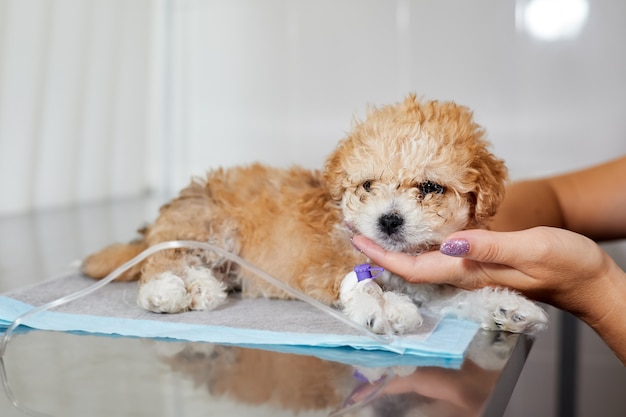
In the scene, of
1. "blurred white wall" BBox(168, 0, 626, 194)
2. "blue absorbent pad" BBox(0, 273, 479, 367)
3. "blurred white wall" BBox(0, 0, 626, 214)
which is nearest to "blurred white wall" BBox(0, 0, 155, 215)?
"blurred white wall" BBox(0, 0, 626, 214)

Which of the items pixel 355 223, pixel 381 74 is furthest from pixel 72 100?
pixel 355 223

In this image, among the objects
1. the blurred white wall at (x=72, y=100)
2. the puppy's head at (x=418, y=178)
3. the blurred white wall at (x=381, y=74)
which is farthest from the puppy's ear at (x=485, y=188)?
the blurred white wall at (x=72, y=100)

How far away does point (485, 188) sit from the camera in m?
1.72

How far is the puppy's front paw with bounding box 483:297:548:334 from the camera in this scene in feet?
4.91

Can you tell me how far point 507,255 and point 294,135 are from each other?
2.71 metres

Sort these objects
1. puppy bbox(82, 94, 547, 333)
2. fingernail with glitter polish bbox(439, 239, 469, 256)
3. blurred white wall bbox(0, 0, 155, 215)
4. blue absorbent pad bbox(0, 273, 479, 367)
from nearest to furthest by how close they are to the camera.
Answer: blue absorbent pad bbox(0, 273, 479, 367) → fingernail with glitter polish bbox(439, 239, 469, 256) → puppy bbox(82, 94, 547, 333) → blurred white wall bbox(0, 0, 155, 215)

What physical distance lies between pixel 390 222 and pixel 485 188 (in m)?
0.27

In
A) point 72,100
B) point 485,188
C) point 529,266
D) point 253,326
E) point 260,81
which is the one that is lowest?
point 253,326

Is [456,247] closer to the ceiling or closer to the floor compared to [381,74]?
closer to the floor

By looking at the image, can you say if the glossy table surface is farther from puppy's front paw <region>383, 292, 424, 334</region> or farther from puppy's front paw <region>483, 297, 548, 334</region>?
puppy's front paw <region>383, 292, 424, 334</region>

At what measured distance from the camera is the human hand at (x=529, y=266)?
1.45 metres

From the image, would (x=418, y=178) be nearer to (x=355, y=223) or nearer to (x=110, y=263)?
(x=355, y=223)

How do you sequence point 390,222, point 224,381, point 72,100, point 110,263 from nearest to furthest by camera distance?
1. point 224,381
2. point 390,222
3. point 110,263
4. point 72,100

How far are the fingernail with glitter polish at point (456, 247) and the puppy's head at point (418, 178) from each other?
0.20 metres
